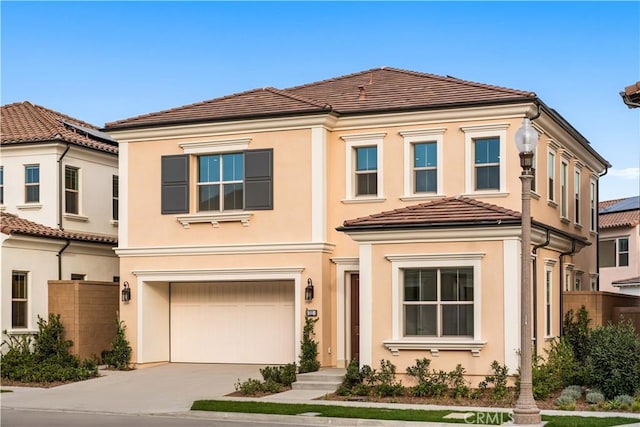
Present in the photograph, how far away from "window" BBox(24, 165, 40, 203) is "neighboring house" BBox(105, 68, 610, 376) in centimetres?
386

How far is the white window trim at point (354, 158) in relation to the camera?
80.8 feet

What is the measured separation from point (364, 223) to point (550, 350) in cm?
476

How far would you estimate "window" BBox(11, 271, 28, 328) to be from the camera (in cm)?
2605

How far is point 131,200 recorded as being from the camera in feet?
86.5

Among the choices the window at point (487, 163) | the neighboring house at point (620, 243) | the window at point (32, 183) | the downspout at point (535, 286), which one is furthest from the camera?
the neighboring house at point (620, 243)

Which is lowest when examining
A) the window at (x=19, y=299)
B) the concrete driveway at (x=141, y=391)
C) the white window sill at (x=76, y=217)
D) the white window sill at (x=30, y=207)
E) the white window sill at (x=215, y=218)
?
the concrete driveway at (x=141, y=391)

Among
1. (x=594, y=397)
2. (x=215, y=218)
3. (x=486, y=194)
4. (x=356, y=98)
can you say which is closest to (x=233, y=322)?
(x=215, y=218)

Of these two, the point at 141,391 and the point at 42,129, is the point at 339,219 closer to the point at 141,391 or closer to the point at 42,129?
the point at 141,391

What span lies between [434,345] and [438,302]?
91cm

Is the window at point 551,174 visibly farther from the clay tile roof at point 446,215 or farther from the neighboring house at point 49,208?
the neighboring house at point 49,208

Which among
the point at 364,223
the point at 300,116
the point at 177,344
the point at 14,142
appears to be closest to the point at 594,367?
the point at 364,223

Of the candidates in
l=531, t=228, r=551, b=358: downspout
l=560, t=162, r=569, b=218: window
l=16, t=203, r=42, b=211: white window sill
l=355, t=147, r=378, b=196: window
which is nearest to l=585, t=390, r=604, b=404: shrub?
l=531, t=228, r=551, b=358: downspout

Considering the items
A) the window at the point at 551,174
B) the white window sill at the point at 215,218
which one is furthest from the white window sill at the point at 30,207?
the window at the point at 551,174

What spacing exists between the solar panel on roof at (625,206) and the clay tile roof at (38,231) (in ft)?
90.3
